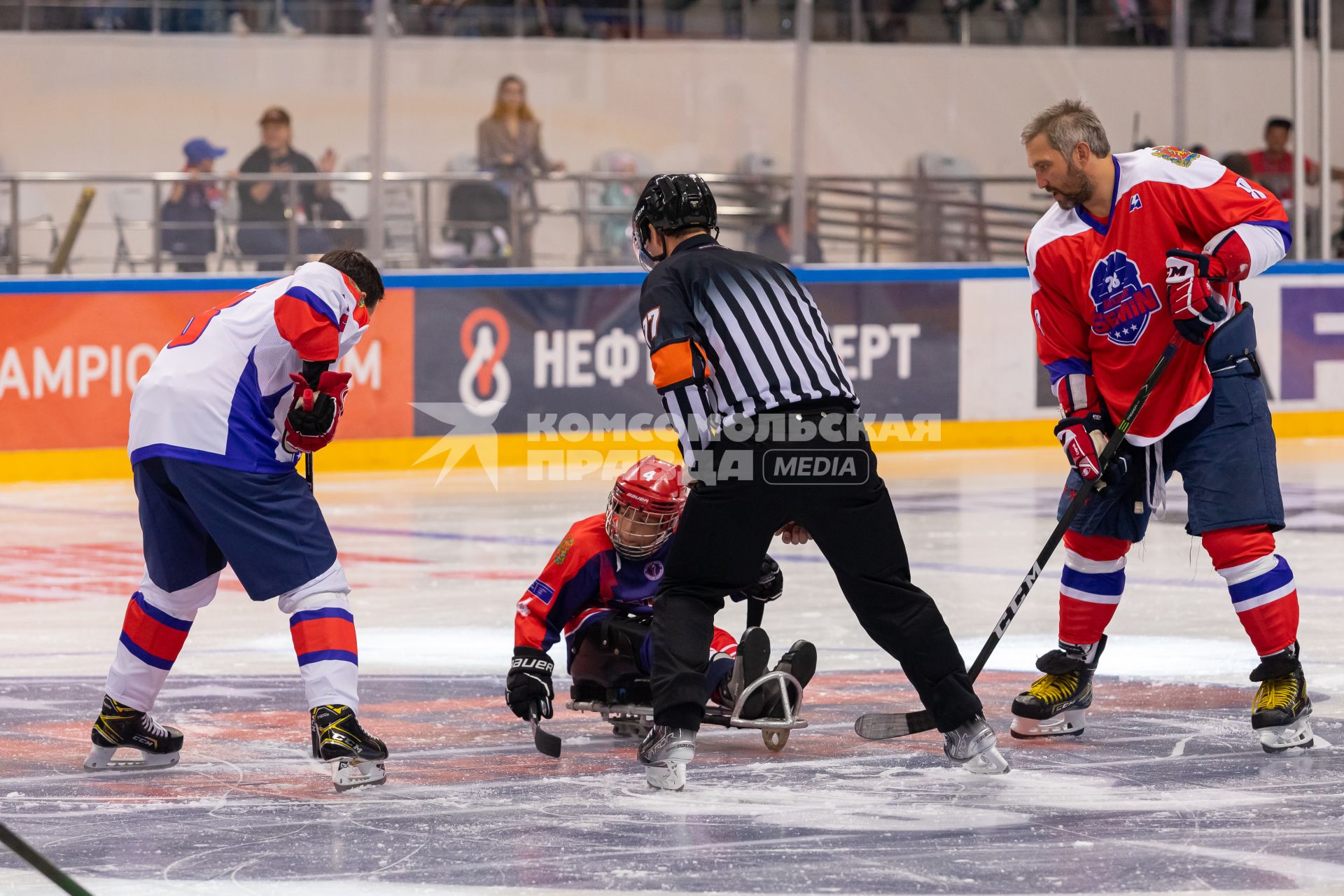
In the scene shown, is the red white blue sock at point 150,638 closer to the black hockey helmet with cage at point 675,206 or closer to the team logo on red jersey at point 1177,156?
the black hockey helmet with cage at point 675,206

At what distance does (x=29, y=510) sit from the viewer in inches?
370

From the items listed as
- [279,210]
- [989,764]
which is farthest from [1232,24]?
[989,764]

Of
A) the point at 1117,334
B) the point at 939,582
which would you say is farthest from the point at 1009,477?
the point at 1117,334

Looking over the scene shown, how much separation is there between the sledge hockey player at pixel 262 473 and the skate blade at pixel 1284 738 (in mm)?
1918

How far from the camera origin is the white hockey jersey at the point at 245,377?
437cm

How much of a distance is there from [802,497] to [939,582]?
129 inches

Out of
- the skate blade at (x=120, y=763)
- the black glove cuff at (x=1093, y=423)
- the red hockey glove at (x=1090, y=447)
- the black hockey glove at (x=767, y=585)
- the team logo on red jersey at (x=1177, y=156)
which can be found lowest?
the skate blade at (x=120, y=763)

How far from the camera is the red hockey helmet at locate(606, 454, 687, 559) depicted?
468 cm

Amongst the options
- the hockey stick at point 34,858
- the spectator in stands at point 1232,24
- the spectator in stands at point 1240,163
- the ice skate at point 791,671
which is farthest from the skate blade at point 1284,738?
the spectator in stands at point 1232,24

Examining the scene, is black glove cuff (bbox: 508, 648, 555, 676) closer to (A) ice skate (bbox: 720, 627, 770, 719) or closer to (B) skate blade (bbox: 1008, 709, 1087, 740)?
(A) ice skate (bbox: 720, 627, 770, 719)

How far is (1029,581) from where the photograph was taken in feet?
16.0

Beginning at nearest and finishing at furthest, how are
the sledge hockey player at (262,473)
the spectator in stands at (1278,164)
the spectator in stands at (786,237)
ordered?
the sledge hockey player at (262,473), the spectator in stands at (786,237), the spectator in stands at (1278,164)

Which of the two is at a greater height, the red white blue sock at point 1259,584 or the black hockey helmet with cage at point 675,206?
the black hockey helmet with cage at point 675,206

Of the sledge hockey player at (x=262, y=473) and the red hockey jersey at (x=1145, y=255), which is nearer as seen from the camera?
the sledge hockey player at (x=262, y=473)
